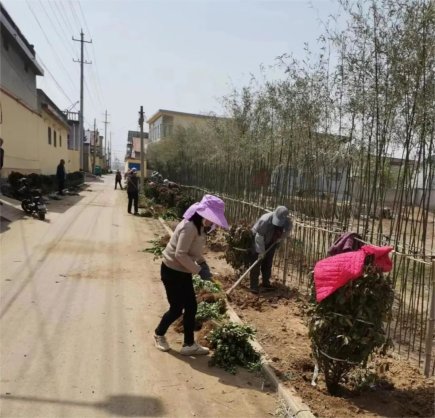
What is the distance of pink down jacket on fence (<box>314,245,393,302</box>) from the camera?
136 inches

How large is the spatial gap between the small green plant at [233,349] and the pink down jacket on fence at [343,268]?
3.89ft

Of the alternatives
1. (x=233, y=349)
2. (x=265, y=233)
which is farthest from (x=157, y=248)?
(x=233, y=349)

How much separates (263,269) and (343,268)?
12.0 ft

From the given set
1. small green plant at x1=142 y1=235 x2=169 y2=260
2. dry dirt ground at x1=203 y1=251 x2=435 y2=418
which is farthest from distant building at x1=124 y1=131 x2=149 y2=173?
dry dirt ground at x1=203 y1=251 x2=435 y2=418

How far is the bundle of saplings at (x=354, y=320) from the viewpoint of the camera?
347cm

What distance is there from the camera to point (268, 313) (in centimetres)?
605

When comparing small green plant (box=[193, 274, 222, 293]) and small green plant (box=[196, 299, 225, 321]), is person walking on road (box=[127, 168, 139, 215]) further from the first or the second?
small green plant (box=[196, 299, 225, 321])

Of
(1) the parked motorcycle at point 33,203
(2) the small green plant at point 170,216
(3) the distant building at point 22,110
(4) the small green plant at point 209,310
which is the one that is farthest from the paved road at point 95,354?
(3) the distant building at point 22,110

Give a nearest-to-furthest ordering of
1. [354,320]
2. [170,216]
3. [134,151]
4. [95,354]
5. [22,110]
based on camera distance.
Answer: [354,320] < [95,354] < [170,216] < [22,110] < [134,151]

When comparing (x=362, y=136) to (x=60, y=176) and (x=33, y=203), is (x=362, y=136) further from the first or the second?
(x=60, y=176)

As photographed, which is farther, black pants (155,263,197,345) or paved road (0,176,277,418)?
black pants (155,263,197,345)

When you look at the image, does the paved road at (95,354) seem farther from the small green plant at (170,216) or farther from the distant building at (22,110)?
the distant building at (22,110)

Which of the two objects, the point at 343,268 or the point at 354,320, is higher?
the point at 343,268

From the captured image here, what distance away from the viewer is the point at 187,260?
13.8ft
